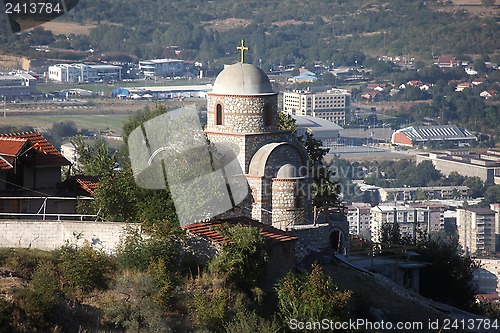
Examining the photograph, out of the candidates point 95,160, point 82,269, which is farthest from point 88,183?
point 82,269

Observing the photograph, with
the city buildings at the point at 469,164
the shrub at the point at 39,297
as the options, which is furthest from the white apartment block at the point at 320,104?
the shrub at the point at 39,297

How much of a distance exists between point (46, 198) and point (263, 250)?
4.11 meters

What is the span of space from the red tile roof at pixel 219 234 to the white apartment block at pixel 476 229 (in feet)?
251

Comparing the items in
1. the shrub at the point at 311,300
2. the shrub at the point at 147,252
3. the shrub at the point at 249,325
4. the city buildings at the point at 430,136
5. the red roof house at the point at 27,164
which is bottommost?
the city buildings at the point at 430,136

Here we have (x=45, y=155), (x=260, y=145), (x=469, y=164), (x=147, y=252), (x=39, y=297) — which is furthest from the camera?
(x=469, y=164)

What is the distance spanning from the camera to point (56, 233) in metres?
17.5

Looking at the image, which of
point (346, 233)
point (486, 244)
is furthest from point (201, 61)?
point (346, 233)

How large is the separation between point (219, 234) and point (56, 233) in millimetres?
2474

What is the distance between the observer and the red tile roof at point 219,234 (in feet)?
57.4

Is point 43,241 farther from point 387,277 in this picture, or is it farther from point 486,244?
point 486,244

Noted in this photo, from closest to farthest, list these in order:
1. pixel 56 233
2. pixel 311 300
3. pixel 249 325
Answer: pixel 249 325 → pixel 311 300 → pixel 56 233

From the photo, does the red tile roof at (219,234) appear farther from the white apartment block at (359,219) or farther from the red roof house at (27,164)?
the white apartment block at (359,219)

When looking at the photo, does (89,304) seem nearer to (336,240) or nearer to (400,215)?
(336,240)

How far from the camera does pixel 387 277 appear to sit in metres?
22.4
